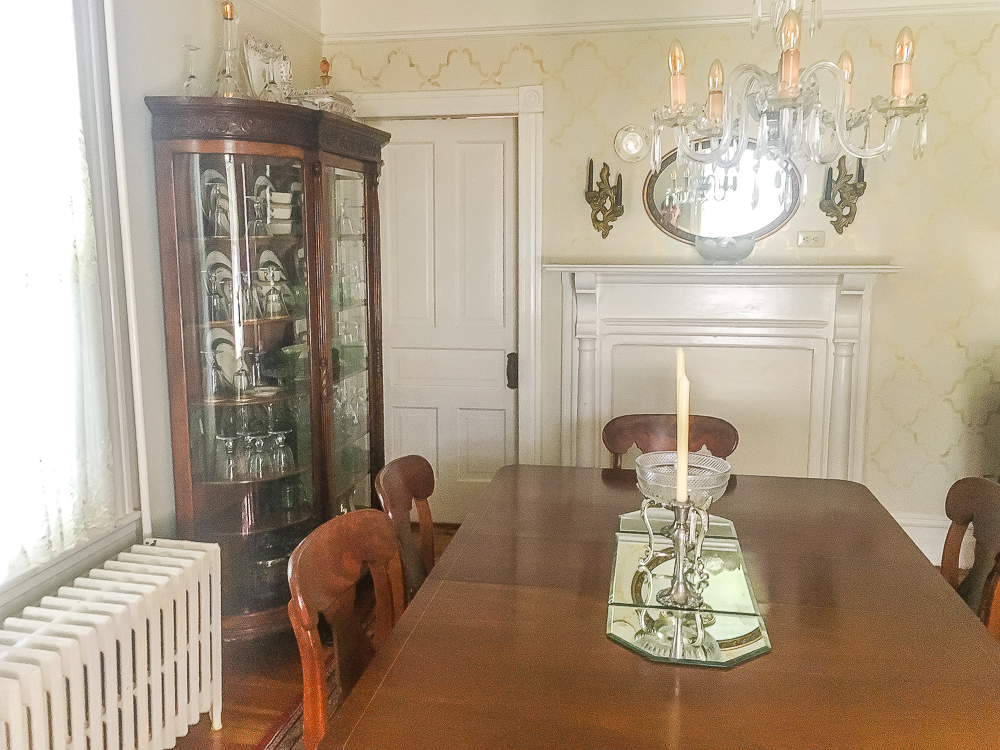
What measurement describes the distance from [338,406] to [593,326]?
4.21 ft

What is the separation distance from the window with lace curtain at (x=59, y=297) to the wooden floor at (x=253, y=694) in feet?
2.25

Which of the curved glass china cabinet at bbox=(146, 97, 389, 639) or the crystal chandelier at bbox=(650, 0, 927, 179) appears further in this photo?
the curved glass china cabinet at bbox=(146, 97, 389, 639)

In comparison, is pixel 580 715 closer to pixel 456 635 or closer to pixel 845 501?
Answer: pixel 456 635

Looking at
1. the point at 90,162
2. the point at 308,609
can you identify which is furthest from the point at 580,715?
the point at 90,162

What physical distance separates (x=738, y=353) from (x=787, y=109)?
2.02 metres

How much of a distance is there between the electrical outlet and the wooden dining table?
1884 millimetres

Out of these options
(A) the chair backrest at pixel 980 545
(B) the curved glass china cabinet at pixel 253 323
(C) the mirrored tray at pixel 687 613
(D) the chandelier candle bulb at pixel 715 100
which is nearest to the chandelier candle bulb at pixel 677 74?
(D) the chandelier candle bulb at pixel 715 100

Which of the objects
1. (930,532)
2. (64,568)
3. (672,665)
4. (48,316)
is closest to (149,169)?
(48,316)

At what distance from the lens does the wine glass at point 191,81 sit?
2566 mm

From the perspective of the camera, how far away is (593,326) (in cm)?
368

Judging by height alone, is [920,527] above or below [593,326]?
below

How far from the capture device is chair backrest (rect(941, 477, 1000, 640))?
1.73m

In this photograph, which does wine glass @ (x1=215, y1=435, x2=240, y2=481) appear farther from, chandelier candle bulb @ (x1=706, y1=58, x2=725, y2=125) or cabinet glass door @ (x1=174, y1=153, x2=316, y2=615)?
chandelier candle bulb @ (x1=706, y1=58, x2=725, y2=125)

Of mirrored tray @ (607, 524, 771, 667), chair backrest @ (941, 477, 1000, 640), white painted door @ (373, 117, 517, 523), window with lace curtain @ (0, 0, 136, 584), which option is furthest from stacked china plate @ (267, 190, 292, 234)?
chair backrest @ (941, 477, 1000, 640)
